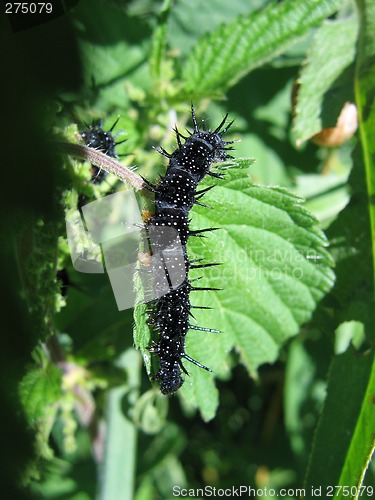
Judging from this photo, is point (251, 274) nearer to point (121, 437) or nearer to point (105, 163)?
point (105, 163)

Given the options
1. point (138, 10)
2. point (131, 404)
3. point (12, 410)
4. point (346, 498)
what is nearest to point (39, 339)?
point (12, 410)

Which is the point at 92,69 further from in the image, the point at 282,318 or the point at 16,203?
the point at 282,318

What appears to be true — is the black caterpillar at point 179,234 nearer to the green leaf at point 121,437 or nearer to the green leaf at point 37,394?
the green leaf at point 37,394

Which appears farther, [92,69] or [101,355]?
[92,69]

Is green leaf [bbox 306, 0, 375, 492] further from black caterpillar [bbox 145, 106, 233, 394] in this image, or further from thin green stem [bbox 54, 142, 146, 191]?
thin green stem [bbox 54, 142, 146, 191]

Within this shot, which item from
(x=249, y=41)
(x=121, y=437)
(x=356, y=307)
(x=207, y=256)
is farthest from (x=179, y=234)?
(x=121, y=437)

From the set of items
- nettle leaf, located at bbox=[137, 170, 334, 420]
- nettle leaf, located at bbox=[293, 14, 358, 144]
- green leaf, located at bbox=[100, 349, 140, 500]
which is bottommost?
green leaf, located at bbox=[100, 349, 140, 500]

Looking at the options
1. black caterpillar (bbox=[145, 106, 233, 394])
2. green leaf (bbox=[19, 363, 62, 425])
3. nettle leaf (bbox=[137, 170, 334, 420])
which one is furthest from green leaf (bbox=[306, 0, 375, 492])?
green leaf (bbox=[19, 363, 62, 425])
